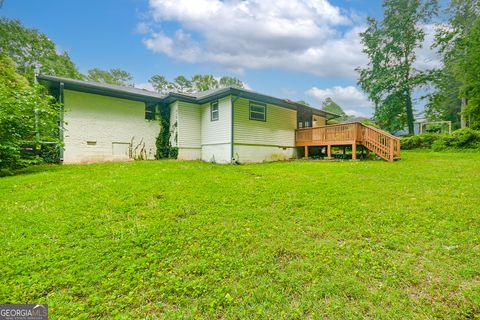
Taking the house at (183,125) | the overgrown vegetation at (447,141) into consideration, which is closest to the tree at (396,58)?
the overgrown vegetation at (447,141)

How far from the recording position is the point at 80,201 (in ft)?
14.6

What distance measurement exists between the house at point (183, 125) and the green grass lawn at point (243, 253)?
19.0ft

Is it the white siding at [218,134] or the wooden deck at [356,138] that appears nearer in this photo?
the wooden deck at [356,138]

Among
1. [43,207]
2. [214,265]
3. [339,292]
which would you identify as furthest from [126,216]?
[339,292]

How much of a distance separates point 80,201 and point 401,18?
26165 millimetres

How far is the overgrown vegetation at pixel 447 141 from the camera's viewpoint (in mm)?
12484

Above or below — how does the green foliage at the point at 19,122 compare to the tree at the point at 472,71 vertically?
below

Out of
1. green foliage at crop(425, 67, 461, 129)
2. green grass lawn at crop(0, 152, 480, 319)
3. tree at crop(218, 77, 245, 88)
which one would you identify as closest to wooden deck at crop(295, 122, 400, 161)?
green grass lawn at crop(0, 152, 480, 319)

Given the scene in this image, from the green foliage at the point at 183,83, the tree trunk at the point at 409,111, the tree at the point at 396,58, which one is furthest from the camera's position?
the green foliage at the point at 183,83

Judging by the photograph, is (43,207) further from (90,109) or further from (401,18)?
(401,18)

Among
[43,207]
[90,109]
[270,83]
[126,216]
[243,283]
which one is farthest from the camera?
[270,83]

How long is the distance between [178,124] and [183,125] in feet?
0.95

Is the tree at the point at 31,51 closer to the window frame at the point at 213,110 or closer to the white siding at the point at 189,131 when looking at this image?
the white siding at the point at 189,131

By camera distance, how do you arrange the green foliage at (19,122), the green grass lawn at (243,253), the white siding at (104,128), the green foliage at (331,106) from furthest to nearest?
the green foliage at (331,106) → the white siding at (104,128) → the green foliage at (19,122) → the green grass lawn at (243,253)
